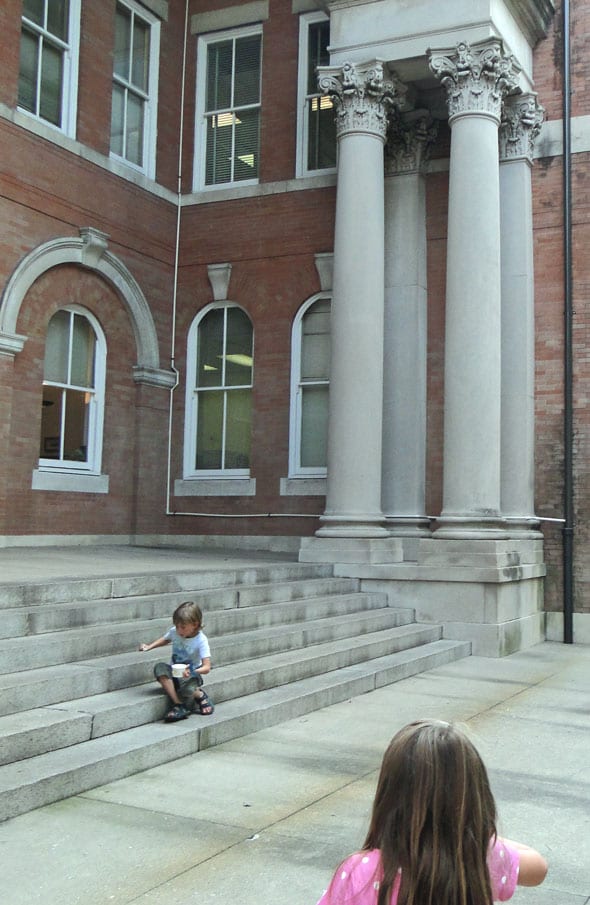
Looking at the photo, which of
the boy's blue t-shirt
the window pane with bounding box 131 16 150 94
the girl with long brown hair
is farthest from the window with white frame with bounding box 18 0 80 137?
the girl with long brown hair

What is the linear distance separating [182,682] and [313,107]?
38.9 ft

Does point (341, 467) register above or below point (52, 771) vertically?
above

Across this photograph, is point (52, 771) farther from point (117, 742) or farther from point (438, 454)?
point (438, 454)

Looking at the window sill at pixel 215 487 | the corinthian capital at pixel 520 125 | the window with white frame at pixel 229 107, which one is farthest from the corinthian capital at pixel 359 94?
the window sill at pixel 215 487

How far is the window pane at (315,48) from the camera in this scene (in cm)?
1608

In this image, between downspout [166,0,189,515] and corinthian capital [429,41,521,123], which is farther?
downspout [166,0,189,515]

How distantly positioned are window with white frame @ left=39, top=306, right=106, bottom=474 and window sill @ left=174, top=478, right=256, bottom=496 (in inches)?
65.6

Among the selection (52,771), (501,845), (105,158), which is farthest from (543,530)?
(501,845)

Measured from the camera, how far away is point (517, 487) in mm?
13391

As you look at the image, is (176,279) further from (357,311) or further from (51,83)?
(357,311)

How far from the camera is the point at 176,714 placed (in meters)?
6.61

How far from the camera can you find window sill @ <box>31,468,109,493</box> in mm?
13867

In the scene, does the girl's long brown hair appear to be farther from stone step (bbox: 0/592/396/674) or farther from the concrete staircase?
stone step (bbox: 0/592/396/674)

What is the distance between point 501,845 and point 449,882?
22cm
